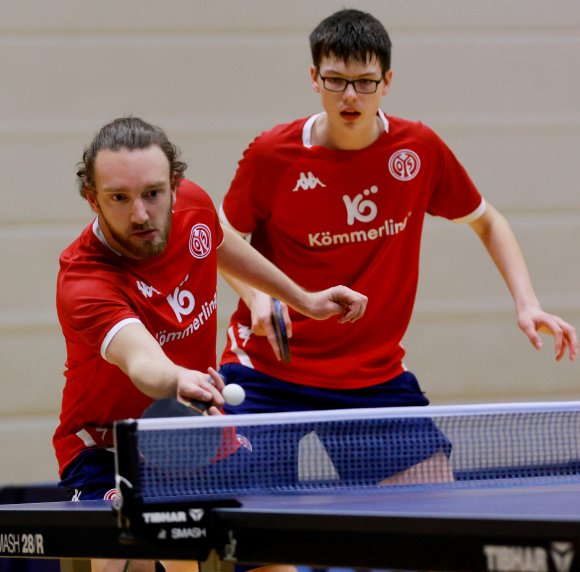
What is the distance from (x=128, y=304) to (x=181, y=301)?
9.6 inches

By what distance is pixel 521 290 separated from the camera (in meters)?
3.53

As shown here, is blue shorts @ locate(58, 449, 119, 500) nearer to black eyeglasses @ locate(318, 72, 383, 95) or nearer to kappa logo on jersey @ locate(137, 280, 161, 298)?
kappa logo on jersey @ locate(137, 280, 161, 298)

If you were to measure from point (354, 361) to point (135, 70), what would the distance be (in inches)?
88.5

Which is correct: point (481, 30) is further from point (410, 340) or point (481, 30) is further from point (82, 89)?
point (82, 89)

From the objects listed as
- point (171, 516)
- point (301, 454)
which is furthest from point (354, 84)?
point (171, 516)

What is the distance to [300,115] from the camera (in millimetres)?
5348

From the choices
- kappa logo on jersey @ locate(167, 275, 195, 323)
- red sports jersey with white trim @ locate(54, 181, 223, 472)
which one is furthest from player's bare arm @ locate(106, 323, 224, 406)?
kappa logo on jersey @ locate(167, 275, 195, 323)

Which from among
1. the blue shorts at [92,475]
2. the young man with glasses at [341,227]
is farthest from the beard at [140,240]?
the young man with glasses at [341,227]

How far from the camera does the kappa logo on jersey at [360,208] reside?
142 inches

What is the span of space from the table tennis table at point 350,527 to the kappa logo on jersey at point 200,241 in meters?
0.75

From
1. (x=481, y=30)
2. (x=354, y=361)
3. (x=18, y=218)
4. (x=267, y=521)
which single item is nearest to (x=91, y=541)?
(x=267, y=521)

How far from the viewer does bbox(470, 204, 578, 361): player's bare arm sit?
125 inches

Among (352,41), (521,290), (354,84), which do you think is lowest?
(521,290)

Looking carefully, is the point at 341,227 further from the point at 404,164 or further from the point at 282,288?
the point at 282,288
